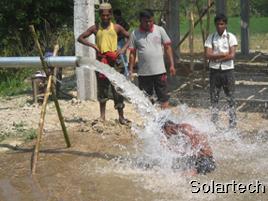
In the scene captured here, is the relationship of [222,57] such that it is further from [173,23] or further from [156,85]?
[173,23]

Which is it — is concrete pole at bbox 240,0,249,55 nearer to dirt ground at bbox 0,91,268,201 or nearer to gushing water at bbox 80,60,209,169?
dirt ground at bbox 0,91,268,201

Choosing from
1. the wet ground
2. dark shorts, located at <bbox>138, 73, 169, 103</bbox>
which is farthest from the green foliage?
dark shorts, located at <bbox>138, 73, 169, 103</bbox>

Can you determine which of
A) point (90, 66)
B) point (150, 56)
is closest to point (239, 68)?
point (150, 56)

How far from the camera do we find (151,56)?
7.81m

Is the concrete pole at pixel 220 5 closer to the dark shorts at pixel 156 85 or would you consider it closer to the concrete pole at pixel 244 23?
the concrete pole at pixel 244 23

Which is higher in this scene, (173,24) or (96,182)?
(173,24)

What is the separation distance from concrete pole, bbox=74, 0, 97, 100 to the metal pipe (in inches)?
132

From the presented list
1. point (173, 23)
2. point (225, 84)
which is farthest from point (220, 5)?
point (225, 84)

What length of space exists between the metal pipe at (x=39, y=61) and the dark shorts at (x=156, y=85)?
5.55ft

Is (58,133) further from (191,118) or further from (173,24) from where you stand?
(173,24)

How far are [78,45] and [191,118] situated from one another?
9.56 feet

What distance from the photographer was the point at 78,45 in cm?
1012

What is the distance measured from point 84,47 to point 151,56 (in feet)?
8.47

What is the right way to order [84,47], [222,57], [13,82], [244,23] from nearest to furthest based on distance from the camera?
[222,57] < [84,47] < [13,82] < [244,23]
